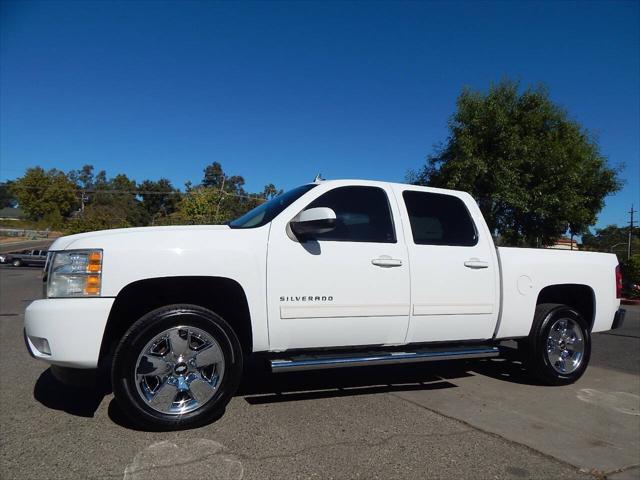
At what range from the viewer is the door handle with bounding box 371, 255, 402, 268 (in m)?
A: 4.19

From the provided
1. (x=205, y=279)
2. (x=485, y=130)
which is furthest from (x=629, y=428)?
(x=485, y=130)

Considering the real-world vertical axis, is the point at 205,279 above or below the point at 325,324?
above

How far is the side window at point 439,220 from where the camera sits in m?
4.64

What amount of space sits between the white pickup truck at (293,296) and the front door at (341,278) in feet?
0.03

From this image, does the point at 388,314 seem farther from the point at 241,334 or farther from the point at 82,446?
the point at 82,446

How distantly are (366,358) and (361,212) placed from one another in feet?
4.21

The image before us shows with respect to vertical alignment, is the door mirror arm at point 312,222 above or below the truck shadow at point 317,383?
above

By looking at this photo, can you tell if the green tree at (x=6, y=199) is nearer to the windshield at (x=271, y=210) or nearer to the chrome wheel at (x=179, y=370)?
the windshield at (x=271, y=210)

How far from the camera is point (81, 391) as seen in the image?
178 inches

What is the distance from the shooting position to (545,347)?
201 inches

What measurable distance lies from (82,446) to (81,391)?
1350mm

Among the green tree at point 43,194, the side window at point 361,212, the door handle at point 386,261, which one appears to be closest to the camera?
the door handle at point 386,261

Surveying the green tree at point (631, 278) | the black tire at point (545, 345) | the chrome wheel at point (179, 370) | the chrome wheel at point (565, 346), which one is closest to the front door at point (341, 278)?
the chrome wheel at point (179, 370)

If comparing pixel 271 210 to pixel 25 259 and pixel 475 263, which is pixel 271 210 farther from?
pixel 25 259
